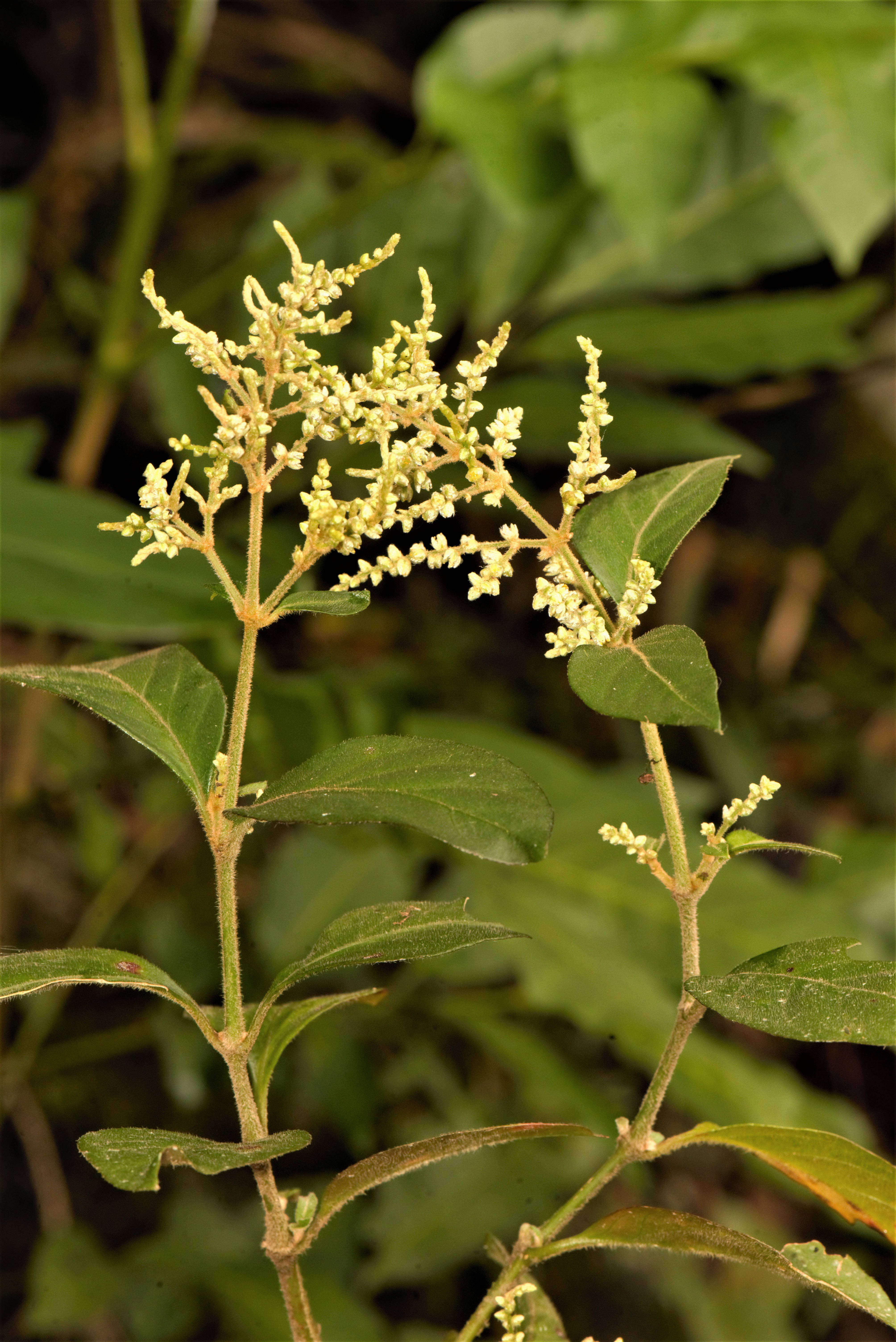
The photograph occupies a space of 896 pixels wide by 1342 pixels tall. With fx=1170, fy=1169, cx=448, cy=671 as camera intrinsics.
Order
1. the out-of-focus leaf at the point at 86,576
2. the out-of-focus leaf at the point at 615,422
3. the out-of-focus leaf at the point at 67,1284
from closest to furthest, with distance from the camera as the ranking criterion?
1. the out-of-focus leaf at the point at 86,576
2. the out-of-focus leaf at the point at 67,1284
3. the out-of-focus leaf at the point at 615,422

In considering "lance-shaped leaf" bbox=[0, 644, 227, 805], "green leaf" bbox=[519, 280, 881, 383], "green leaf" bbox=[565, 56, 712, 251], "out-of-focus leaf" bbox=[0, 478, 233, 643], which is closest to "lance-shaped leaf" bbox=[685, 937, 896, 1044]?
"lance-shaped leaf" bbox=[0, 644, 227, 805]

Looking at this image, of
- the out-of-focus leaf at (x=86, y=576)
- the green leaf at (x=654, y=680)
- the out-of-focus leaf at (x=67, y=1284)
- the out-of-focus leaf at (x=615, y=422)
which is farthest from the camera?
the out-of-focus leaf at (x=615, y=422)

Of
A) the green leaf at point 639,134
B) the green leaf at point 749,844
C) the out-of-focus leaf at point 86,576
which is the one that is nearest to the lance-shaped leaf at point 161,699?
the green leaf at point 749,844

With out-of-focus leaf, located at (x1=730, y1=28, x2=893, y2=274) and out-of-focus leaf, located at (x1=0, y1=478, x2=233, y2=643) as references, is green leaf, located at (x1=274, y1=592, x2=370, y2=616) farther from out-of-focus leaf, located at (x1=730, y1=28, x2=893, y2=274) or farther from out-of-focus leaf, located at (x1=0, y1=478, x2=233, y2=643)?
out-of-focus leaf, located at (x1=730, y1=28, x2=893, y2=274)

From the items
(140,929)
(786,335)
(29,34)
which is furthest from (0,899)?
(29,34)

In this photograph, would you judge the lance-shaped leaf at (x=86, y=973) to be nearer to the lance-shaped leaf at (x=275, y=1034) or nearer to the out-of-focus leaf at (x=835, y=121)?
the lance-shaped leaf at (x=275, y=1034)

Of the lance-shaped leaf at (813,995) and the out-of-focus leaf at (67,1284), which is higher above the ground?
the lance-shaped leaf at (813,995)
